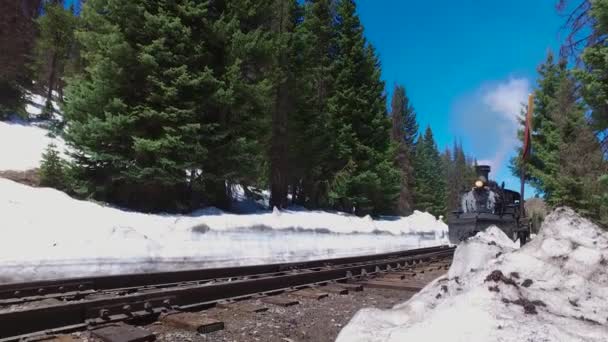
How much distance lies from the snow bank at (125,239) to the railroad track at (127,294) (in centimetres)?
139

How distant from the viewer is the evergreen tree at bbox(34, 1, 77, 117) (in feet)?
96.5

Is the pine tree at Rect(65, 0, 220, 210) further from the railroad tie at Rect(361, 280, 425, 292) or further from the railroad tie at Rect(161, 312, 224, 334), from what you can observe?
the railroad tie at Rect(161, 312, 224, 334)

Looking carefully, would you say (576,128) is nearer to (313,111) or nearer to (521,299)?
(313,111)

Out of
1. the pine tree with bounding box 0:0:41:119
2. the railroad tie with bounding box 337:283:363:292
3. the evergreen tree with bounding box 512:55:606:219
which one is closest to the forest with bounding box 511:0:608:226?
the evergreen tree with bounding box 512:55:606:219

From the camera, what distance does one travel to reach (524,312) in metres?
3.20

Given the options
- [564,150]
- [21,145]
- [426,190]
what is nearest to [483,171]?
[564,150]

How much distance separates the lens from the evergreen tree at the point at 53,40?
29.4 m

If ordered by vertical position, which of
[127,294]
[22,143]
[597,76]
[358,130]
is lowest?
[127,294]

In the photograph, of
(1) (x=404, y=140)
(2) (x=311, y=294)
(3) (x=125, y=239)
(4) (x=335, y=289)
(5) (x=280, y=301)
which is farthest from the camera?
(1) (x=404, y=140)

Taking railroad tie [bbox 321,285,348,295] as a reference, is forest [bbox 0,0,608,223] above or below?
above

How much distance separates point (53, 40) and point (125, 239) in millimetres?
28313

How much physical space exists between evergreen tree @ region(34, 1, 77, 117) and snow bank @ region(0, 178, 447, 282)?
21.0 meters

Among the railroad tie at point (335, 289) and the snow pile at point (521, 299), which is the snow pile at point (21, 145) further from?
the snow pile at point (521, 299)

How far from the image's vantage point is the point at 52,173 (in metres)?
14.2
